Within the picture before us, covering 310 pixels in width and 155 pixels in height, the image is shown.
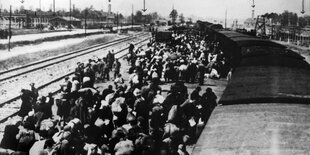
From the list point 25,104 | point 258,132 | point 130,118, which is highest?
point 258,132

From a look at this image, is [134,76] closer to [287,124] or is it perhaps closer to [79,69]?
[79,69]

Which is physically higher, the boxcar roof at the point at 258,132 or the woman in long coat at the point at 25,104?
the boxcar roof at the point at 258,132

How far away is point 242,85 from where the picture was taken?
8.91 m

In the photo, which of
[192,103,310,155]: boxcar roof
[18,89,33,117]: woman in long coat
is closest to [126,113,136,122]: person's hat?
[192,103,310,155]: boxcar roof

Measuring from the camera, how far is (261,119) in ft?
18.1

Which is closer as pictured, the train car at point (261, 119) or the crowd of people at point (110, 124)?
the train car at point (261, 119)

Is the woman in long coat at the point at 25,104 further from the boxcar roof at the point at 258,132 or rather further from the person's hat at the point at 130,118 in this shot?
the boxcar roof at the point at 258,132

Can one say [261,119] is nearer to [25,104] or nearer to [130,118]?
[130,118]

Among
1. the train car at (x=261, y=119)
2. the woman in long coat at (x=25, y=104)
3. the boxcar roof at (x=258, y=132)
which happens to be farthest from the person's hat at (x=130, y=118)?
the woman in long coat at (x=25, y=104)

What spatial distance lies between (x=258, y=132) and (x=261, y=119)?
2.14ft

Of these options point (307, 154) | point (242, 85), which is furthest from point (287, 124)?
point (242, 85)

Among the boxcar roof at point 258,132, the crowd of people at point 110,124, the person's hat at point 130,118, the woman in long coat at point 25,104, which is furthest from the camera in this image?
the woman in long coat at point 25,104

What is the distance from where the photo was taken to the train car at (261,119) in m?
4.52

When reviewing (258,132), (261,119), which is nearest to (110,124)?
(261,119)
